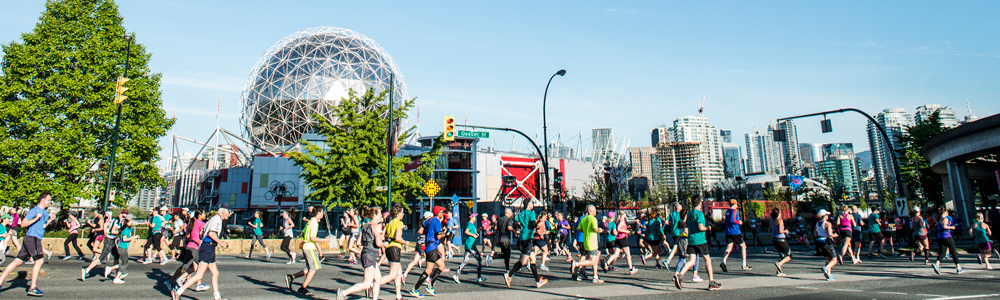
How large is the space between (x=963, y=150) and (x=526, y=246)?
920 inches

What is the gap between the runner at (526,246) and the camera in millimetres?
9531

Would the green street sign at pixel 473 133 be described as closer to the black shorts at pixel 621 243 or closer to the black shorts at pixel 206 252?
the black shorts at pixel 621 243

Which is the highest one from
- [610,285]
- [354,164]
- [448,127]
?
[448,127]

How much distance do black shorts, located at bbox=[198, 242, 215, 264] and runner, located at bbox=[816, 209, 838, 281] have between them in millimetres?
10433

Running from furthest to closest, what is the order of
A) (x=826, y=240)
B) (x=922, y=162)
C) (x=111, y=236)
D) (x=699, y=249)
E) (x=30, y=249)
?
(x=922, y=162), (x=111, y=236), (x=826, y=240), (x=699, y=249), (x=30, y=249)

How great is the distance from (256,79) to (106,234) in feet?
153

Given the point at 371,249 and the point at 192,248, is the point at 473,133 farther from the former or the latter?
the point at 371,249

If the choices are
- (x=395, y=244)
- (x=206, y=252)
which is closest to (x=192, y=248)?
(x=206, y=252)

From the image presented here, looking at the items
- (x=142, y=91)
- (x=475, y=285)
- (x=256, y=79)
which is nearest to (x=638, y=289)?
(x=475, y=285)

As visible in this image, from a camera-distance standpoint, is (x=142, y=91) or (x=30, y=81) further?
(x=142, y=91)

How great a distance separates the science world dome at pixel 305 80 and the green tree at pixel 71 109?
25.7m

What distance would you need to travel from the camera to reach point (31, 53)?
2062cm

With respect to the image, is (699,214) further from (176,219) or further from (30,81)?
(30,81)

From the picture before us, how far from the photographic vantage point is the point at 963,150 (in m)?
23.0
